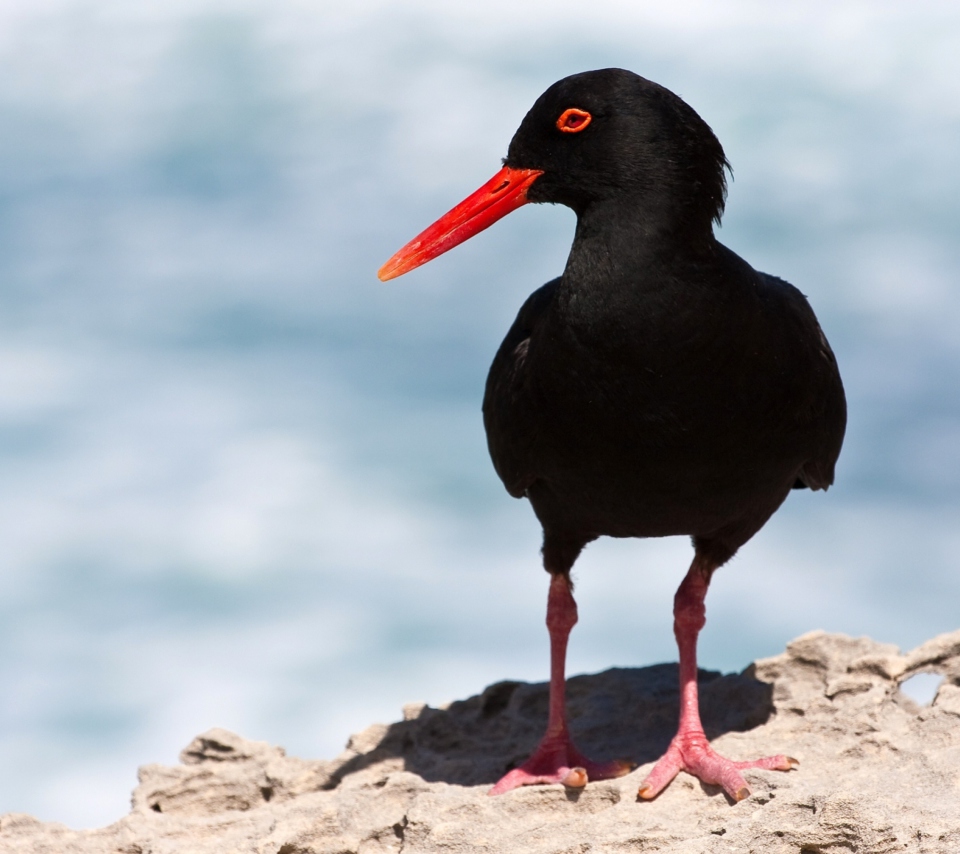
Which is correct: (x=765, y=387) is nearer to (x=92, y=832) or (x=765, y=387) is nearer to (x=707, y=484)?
(x=707, y=484)

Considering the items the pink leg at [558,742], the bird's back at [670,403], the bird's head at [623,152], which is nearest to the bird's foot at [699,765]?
the pink leg at [558,742]

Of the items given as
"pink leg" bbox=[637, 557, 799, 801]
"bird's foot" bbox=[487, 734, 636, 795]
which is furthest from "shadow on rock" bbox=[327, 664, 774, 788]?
"pink leg" bbox=[637, 557, 799, 801]

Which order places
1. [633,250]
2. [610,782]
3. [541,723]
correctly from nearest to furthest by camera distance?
[633,250] → [610,782] → [541,723]

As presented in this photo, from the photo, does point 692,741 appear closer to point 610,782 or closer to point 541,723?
point 610,782

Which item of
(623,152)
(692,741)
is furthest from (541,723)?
(623,152)

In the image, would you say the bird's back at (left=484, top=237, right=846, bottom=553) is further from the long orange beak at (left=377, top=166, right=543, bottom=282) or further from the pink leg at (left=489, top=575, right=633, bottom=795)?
the pink leg at (left=489, top=575, right=633, bottom=795)

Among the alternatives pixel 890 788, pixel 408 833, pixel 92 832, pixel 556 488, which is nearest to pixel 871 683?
pixel 890 788

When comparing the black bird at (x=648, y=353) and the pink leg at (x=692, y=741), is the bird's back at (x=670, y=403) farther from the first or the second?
the pink leg at (x=692, y=741)

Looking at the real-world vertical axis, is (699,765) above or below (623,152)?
below
